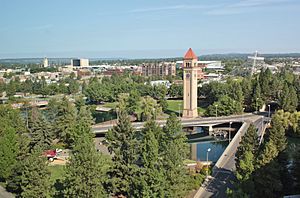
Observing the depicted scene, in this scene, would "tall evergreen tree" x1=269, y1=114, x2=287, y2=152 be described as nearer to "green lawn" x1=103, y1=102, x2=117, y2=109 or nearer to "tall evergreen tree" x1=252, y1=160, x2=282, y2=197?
"tall evergreen tree" x1=252, y1=160, x2=282, y2=197

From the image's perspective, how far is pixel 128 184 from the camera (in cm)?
2686

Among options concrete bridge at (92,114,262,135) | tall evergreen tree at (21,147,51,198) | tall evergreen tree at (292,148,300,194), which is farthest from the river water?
tall evergreen tree at (21,147,51,198)

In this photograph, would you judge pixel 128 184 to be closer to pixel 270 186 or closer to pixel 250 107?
pixel 270 186

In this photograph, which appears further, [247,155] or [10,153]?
[10,153]

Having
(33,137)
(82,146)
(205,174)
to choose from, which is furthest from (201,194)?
(33,137)

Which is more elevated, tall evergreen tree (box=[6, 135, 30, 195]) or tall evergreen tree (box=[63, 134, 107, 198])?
tall evergreen tree (box=[63, 134, 107, 198])

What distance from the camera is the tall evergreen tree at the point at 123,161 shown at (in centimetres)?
2728

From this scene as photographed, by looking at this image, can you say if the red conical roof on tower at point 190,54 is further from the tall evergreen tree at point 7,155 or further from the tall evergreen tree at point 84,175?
the tall evergreen tree at point 84,175

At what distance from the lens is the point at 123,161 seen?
27953 mm

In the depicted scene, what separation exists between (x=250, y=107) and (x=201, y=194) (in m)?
45.7

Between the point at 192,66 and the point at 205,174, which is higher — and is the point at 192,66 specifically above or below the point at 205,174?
above

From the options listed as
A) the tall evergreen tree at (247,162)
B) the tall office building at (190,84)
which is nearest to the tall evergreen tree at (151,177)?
the tall evergreen tree at (247,162)

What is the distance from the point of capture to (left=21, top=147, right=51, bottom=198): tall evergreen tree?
2441cm

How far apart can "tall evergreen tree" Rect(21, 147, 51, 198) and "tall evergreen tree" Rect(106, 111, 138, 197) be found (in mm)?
4719
